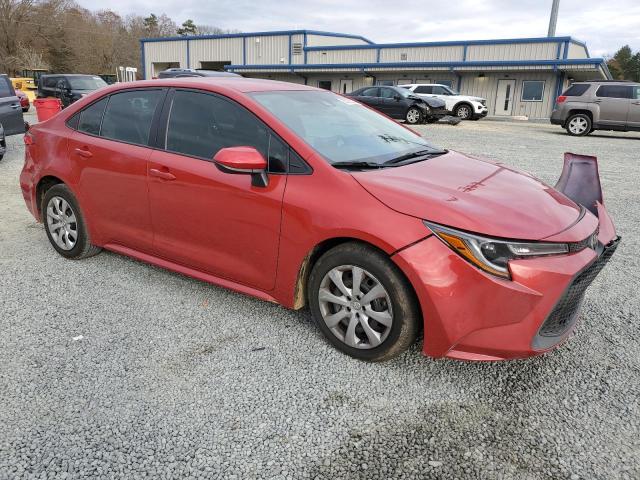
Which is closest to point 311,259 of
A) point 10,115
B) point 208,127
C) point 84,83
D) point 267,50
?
point 208,127

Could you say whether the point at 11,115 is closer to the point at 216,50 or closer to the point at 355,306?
the point at 355,306

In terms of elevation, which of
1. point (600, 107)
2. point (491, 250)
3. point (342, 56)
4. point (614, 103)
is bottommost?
point (491, 250)

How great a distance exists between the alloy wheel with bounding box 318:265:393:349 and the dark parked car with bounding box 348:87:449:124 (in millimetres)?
18658

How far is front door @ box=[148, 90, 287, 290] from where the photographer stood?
328cm

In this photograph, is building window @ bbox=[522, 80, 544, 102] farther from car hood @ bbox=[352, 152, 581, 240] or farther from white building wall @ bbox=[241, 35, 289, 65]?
car hood @ bbox=[352, 152, 581, 240]

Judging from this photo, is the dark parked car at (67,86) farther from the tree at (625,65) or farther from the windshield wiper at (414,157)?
the tree at (625,65)

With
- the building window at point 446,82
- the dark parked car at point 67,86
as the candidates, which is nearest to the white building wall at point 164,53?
the building window at point 446,82

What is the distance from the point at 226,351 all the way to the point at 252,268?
548mm

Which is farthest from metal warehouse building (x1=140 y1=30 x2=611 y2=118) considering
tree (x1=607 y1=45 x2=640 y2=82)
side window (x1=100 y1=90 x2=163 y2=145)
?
tree (x1=607 y1=45 x2=640 y2=82)

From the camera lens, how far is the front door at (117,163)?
3.92 m

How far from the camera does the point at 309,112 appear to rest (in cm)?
366

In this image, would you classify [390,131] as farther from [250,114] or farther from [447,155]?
[250,114]

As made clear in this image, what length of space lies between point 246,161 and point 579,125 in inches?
704

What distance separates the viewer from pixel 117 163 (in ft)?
13.1
